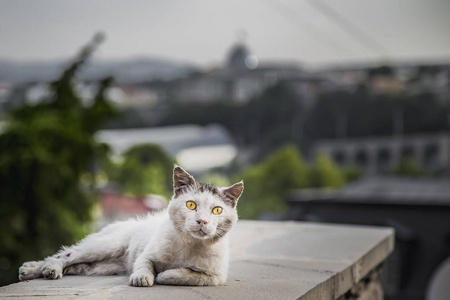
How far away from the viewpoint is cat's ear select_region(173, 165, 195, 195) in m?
1.40

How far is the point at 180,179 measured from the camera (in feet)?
4.62

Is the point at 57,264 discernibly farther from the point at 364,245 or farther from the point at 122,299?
the point at 364,245

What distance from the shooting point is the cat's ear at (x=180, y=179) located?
1.40 metres

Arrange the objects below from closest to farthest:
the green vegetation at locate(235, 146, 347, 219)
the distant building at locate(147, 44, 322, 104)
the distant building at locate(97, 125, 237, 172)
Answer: the distant building at locate(147, 44, 322, 104) < the green vegetation at locate(235, 146, 347, 219) < the distant building at locate(97, 125, 237, 172)

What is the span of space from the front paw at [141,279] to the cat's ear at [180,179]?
0.19 meters

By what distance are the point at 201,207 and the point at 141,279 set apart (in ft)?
0.69

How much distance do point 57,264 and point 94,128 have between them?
20.5 ft

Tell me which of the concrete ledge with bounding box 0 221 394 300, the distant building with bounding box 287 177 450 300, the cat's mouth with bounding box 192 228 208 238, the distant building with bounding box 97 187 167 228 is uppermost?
the cat's mouth with bounding box 192 228 208 238

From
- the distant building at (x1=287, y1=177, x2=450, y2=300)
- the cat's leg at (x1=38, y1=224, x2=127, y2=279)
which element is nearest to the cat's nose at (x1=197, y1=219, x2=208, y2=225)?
the cat's leg at (x1=38, y1=224, x2=127, y2=279)

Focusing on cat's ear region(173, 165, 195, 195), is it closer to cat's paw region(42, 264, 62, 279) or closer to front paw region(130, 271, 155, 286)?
front paw region(130, 271, 155, 286)

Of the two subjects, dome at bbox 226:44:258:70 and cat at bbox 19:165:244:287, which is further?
dome at bbox 226:44:258:70

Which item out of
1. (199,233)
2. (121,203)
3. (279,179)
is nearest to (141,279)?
(199,233)

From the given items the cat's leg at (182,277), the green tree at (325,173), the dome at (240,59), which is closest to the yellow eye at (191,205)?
the cat's leg at (182,277)

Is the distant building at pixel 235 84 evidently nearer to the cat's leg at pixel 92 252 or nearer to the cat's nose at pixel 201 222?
the cat's leg at pixel 92 252
